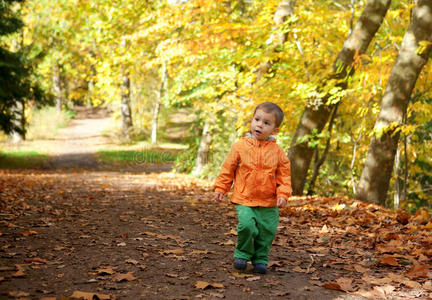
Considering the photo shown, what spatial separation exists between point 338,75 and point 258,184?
228 inches

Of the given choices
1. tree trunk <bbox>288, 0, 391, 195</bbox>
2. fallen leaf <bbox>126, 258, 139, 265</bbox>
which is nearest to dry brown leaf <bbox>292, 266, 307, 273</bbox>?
fallen leaf <bbox>126, 258, 139, 265</bbox>

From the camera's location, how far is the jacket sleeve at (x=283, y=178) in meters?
3.86

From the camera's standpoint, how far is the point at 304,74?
10258mm

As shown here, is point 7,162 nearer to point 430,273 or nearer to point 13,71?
point 13,71

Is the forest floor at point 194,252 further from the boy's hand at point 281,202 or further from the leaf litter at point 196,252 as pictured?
the boy's hand at point 281,202

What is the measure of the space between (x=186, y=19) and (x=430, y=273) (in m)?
10.1

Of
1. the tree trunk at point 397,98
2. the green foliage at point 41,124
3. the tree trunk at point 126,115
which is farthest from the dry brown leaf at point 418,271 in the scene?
the green foliage at point 41,124

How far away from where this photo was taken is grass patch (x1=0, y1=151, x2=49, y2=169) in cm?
1889

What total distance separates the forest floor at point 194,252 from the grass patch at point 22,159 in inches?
464

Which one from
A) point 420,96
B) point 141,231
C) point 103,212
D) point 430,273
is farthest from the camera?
point 420,96

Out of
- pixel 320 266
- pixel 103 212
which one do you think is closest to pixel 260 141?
pixel 320 266

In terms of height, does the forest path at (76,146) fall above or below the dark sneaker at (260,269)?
below

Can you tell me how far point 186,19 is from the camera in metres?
12.2

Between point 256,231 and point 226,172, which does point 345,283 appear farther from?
point 226,172
